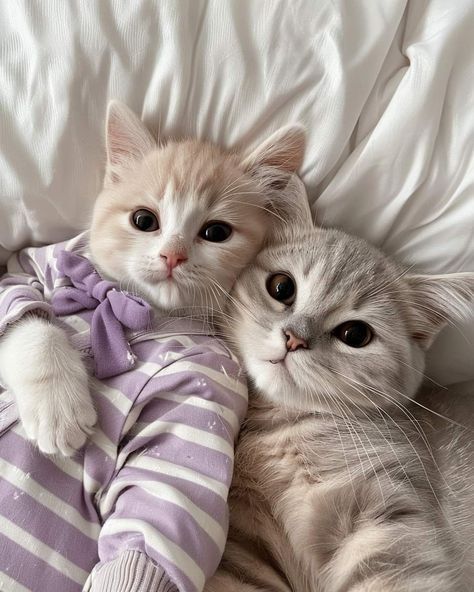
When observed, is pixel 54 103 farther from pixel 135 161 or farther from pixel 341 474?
pixel 341 474

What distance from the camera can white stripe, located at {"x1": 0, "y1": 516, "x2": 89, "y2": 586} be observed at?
93cm

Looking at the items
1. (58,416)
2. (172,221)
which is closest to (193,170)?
(172,221)

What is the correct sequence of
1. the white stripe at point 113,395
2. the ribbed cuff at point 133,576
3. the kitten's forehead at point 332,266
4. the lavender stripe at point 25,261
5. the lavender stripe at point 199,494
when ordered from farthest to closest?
the lavender stripe at point 25,261 < the kitten's forehead at point 332,266 < the white stripe at point 113,395 < the lavender stripe at point 199,494 < the ribbed cuff at point 133,576

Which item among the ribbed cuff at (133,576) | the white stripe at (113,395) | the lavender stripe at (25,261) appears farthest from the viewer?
the lavender stripe at (25,261)

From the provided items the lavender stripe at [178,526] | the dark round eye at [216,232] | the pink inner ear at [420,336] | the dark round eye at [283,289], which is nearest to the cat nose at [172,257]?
the dark round eye at [216,232]

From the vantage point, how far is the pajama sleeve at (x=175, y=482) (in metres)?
0.88

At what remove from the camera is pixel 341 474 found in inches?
43.0

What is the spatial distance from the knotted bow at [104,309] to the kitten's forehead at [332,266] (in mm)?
305

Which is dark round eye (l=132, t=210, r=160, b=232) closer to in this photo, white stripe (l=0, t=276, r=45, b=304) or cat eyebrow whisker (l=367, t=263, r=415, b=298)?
white stripe (l=0, t=276, r=45, b=304)

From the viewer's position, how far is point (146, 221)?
123cm

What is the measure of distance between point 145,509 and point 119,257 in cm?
52

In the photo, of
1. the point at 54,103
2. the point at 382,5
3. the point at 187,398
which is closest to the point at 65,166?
the point at 54,103

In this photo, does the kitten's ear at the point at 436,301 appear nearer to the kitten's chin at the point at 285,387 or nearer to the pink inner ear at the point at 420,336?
the pink inner ear at the point at 420,336

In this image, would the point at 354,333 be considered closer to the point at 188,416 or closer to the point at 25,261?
the point at 188,416
